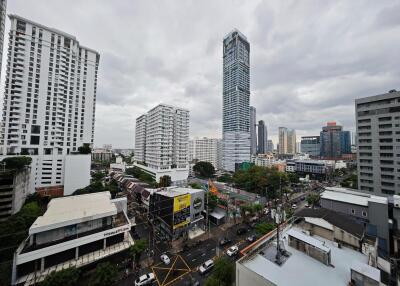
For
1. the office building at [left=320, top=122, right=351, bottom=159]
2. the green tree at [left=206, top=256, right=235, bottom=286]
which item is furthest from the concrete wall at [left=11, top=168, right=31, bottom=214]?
the office building at [left=320, top=122, right=351, bottom=159]

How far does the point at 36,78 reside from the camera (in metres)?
45.9

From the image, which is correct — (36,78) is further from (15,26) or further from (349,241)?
(349,241)

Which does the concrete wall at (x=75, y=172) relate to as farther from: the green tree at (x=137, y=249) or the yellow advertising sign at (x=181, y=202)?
the green tree at (x=137, y=249)

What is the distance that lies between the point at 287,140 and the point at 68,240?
599 feet

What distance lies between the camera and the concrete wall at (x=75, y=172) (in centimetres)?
4353

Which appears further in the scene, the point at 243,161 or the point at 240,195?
the point at 243,161

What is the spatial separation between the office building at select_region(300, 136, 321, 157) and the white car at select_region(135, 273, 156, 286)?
146714 millimetres

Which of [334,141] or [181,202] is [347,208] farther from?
[334,141]

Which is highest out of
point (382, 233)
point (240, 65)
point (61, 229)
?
point (240, 65)

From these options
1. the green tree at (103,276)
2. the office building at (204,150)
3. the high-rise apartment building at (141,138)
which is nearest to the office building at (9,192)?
the green tree at (103,276)

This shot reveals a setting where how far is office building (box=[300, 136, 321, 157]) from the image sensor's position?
5172 inches

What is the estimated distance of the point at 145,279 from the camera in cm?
1647

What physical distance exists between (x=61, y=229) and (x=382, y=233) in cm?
4083

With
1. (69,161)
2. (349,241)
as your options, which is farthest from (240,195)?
(69,161)
